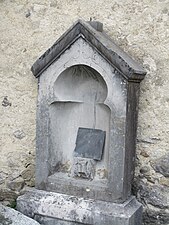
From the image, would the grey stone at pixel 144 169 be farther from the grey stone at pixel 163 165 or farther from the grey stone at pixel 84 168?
the grey stone at pixel 84 168

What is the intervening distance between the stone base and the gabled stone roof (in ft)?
3.82

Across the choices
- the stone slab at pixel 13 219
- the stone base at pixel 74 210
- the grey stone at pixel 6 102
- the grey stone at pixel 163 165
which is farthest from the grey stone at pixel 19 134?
the grey stone at pixel 163 165

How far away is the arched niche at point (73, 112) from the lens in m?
3.71

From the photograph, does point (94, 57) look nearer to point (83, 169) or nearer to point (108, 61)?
point (108, 61)

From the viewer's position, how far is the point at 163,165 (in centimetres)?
350

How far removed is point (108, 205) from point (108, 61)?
129 centimetres

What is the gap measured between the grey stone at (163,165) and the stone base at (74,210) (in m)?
0.37

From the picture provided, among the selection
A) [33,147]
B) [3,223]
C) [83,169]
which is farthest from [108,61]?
[3,223]

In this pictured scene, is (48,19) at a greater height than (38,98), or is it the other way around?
(48,19)

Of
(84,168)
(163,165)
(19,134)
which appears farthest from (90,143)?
(19,134)

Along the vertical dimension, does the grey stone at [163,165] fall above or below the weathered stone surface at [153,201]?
above

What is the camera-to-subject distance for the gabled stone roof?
330 cm

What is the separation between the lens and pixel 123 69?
3.29 metres

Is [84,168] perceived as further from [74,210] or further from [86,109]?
[86,109]
